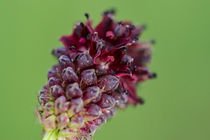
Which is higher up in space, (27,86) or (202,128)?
(27,86)

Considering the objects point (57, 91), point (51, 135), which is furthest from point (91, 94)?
point (51, 135)

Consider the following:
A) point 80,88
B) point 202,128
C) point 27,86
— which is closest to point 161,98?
point 202,128

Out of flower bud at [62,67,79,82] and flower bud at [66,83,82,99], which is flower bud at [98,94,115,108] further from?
flower bud at [62,67,79,82]

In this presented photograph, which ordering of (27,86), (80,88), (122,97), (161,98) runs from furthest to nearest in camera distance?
(161,98), (27,86), (122,97), (80,88)

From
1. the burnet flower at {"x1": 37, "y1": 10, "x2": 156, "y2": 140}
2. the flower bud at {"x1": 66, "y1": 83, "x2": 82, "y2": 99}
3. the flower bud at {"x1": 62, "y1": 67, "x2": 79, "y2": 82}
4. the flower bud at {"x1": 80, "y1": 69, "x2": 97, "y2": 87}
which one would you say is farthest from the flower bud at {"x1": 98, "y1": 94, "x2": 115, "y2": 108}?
the flower bud at {"x1": 62, "y1": 67, "x2": 79, "y2": 82}

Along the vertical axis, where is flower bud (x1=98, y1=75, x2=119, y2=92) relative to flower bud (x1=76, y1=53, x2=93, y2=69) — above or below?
below

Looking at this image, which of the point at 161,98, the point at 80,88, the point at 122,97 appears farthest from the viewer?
the point at 161,98

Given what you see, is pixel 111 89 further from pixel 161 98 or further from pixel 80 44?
pixel 161 98
